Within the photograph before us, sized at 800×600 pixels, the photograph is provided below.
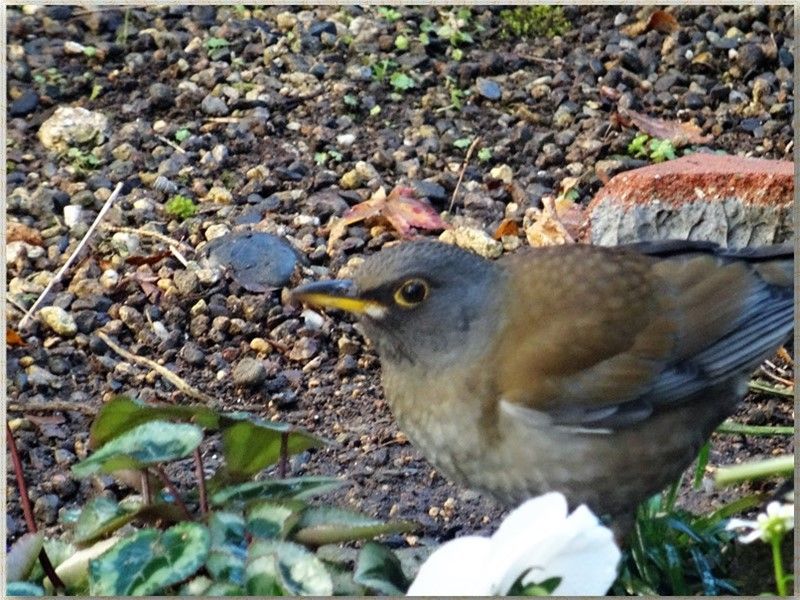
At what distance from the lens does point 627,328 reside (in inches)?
122

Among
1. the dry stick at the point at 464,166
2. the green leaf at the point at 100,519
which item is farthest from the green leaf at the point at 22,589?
the dry stick at the point at 464,166

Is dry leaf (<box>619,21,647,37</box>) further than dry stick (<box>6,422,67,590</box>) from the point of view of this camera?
Yes

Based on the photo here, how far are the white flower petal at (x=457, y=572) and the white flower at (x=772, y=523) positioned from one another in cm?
57

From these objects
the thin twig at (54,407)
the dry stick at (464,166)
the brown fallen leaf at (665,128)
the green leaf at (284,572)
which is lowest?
the thin twig at (54,407)

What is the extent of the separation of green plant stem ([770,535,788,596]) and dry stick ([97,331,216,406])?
152 cm

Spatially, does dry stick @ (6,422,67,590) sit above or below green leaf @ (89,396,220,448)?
below

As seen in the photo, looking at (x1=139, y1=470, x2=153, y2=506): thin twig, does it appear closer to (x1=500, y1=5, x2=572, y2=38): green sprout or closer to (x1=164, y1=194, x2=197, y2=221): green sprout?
(x1=164, y1=194, x2=197, y2=221): green sprout

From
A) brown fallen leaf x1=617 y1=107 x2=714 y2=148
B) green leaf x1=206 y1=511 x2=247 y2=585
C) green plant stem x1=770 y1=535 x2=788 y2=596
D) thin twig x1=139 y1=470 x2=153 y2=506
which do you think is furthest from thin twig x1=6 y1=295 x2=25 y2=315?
green plant stem x1=770 y1=535 x2=788 y2=596

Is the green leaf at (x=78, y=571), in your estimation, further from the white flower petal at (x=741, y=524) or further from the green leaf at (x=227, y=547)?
the white flower petal at (x=741, y=524)

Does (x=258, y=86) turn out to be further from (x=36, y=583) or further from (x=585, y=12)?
(x=36, y=583)

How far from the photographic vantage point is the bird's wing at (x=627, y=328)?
3008mm

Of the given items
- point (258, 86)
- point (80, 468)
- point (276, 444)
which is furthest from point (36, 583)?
point (258, 86)

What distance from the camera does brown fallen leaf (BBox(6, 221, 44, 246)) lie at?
12.3 feet

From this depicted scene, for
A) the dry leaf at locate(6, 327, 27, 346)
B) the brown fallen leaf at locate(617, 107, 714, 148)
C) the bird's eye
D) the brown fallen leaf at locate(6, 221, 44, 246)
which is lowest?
the dry leaf at locate(6, 327, 27, 346)
